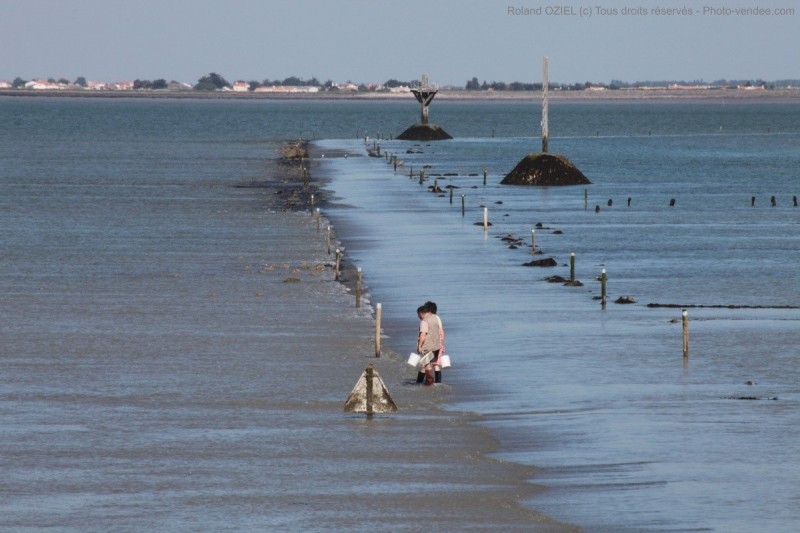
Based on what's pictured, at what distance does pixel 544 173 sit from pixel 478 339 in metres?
66.9

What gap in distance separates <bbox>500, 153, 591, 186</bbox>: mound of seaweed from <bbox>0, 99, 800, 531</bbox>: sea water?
12.3 m

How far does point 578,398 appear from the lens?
28703 mm

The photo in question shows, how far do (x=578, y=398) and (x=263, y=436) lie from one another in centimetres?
690

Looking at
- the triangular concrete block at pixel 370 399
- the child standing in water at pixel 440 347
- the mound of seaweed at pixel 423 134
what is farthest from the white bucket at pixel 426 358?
the mound of seaweed at pixel 423 134

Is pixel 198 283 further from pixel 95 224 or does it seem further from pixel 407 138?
pixel 407 138

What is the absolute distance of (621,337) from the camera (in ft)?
119

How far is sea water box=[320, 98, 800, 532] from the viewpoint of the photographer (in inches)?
868

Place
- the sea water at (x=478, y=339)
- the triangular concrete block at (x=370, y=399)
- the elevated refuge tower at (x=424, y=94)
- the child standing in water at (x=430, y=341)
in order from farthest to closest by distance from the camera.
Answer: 1. the elevated refuge tower at (x=424, y=94)
2. the child standing in water at (x=430, y=341)
3. the triangular concrete block at (x=370, y=399)
4. the sea water at (x=478, y=339)

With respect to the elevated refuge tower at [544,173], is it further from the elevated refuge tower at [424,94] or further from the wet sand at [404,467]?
the elevated refuge tower at [424,94]

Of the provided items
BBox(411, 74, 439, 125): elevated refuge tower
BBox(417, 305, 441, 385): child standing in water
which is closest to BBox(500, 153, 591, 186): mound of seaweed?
BBox(417, 305, 441, 385): child standing in water

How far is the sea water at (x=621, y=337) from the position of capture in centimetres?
2205

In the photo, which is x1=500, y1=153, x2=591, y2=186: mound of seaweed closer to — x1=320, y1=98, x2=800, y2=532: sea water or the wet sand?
x1=320, y1=98, x2=800, y2=532: sea water

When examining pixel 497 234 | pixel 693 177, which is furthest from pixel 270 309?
pixel 693 177

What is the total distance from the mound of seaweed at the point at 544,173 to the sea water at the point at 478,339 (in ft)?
40.3
